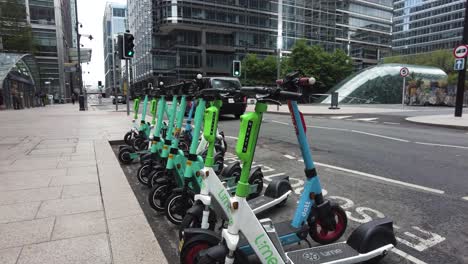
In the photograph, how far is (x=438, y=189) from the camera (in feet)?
14.8

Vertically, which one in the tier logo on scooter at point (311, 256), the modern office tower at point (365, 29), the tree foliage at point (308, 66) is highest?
the modern office tower at point (365, 29)

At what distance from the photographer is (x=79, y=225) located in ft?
10.3

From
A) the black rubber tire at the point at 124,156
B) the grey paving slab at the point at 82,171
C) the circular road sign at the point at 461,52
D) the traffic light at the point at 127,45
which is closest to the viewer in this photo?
the grey paving slab at the point at 82,171

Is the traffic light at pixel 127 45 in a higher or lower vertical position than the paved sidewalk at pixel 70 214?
higher

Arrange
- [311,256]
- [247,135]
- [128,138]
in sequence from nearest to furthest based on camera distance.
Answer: [247,135] < [311,256] < [128,138]

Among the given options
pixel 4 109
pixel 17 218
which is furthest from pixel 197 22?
pixel 17 218

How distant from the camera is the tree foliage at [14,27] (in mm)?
37594

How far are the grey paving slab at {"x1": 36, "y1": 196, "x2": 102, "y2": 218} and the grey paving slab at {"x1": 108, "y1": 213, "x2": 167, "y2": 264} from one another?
600mm

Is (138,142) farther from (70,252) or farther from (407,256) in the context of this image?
(407,256)

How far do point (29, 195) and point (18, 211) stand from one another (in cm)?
59

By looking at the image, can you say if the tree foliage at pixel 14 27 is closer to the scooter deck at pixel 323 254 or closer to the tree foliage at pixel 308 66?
the tree foliage at pixel 308 66

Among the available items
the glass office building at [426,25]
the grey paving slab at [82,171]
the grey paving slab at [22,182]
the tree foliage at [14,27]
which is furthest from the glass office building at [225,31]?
the grey paving slab at [22,182]

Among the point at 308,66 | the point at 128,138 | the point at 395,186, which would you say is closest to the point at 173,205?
the point at 395,186

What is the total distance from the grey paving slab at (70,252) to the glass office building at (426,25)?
107200 mm
